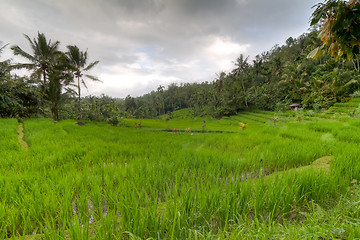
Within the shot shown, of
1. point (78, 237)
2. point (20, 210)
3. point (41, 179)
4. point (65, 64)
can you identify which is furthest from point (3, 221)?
point (65, 64)

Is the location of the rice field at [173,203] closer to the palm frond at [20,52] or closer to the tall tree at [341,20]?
the tall tree at [341,20]

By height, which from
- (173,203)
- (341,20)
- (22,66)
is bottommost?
(173,203)

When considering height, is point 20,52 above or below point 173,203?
above

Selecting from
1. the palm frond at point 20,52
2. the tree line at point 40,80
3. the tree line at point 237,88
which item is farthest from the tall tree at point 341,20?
the palm frond at point 20,52

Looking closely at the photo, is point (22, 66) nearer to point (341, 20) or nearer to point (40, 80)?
point (40, 80)

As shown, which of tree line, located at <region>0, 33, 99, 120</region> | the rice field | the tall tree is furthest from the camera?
tree line, located at <region>0, 33, 99, 120</region>

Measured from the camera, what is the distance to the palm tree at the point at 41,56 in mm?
11320

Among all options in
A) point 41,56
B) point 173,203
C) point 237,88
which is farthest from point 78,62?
point 237,88

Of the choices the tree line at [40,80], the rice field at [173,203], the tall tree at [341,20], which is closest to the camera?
the rice field at [173,203]

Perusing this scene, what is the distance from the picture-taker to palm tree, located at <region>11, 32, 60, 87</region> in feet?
37.1

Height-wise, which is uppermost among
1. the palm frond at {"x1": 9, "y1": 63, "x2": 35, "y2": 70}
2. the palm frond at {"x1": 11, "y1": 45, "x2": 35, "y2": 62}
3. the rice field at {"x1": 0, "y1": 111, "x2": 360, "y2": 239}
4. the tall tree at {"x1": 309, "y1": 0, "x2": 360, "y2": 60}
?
the palm frond at {"x1": 11, "y1": 45, "x2": 35, "y2": 62}

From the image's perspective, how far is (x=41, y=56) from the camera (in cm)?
1195

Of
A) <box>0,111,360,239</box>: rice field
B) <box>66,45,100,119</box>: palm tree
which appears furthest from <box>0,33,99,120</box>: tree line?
<box>0,111,360,239</box>: rice field

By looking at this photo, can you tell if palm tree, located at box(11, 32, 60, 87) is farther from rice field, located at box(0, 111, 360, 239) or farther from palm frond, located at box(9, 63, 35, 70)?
rice field, located at box(0, 111, 360, 239)
